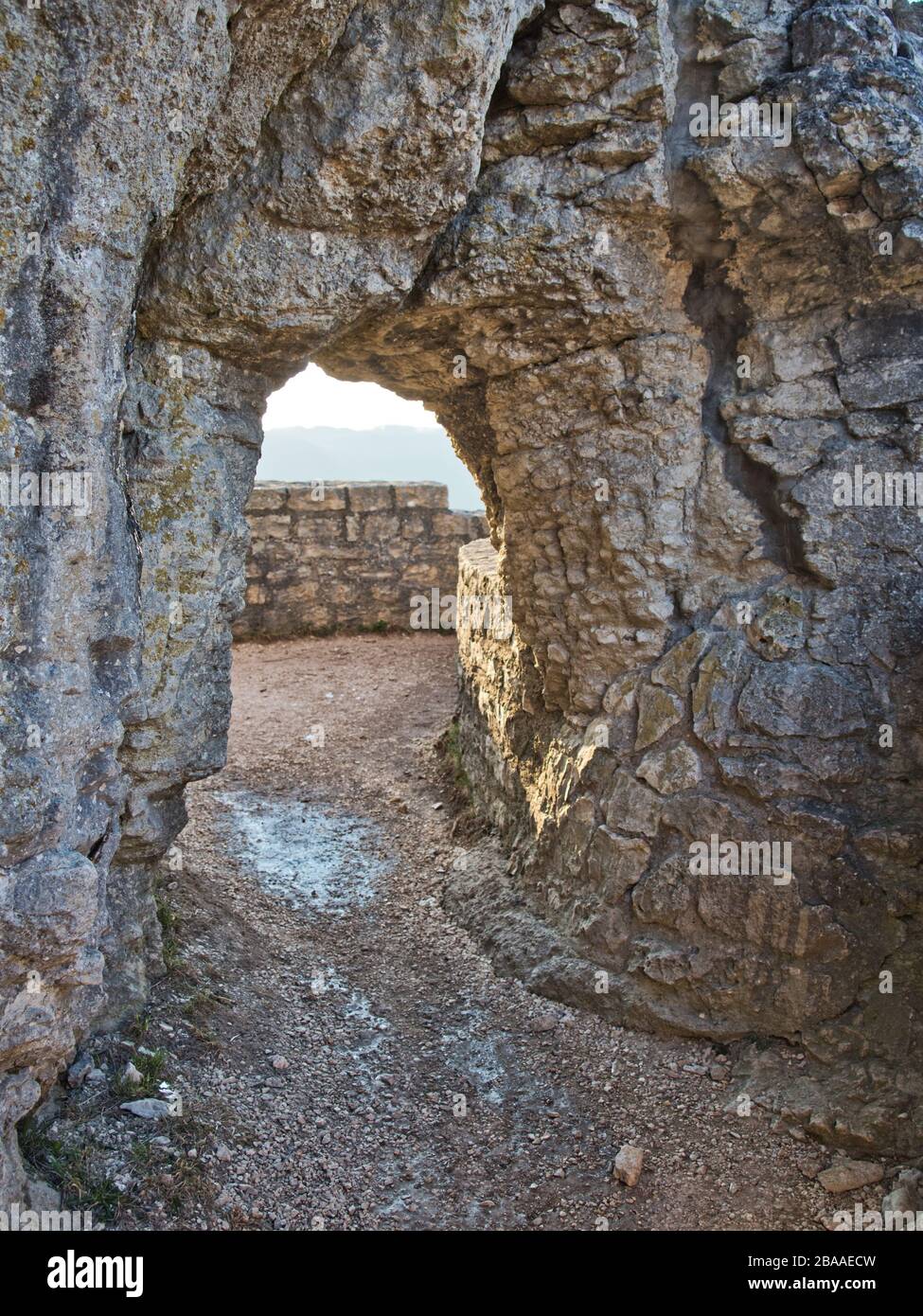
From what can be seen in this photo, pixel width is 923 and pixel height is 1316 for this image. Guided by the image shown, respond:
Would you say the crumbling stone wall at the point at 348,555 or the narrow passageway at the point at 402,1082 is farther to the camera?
the crumbling stone wall at the point at 348,555

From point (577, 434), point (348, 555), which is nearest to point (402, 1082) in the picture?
point (577, 434)

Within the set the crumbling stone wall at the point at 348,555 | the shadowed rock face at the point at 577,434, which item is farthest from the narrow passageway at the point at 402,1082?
the crumbling stone wall at the point at 348,555

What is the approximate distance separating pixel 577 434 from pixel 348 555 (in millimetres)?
6368

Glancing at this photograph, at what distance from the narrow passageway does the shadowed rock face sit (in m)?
0.29

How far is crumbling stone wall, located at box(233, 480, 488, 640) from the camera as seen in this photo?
10766 mm

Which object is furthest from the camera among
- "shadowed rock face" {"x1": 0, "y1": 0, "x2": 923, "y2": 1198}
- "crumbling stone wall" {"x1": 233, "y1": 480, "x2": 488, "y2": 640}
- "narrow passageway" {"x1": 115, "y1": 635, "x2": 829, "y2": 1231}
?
"crumbling stone wall" {"x1": 233, "y1": 480, "x2": 488, "y2": 640}

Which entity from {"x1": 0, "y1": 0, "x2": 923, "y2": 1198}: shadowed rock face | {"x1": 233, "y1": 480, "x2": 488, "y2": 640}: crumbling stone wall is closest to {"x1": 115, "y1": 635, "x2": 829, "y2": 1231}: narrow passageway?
{"x1": 0, "y1": 0, "x2": 923, "y2": 1198}: shadowed rock face

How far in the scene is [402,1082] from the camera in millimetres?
4480

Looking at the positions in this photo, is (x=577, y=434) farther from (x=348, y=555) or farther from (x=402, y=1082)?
(x=348, y=555)

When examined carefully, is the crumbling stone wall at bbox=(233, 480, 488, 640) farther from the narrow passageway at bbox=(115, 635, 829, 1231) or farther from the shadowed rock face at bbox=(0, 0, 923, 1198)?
the shadowed rock face at bbox=(0, 0, 923, 1198)

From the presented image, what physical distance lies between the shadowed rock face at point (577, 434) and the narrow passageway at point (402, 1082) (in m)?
0.29

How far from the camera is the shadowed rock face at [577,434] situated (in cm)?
338

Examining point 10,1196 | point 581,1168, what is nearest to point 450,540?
point 581,1168

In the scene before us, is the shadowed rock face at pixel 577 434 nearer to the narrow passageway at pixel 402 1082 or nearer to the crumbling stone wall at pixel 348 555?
the narrow passageway at pixel 402 1082
